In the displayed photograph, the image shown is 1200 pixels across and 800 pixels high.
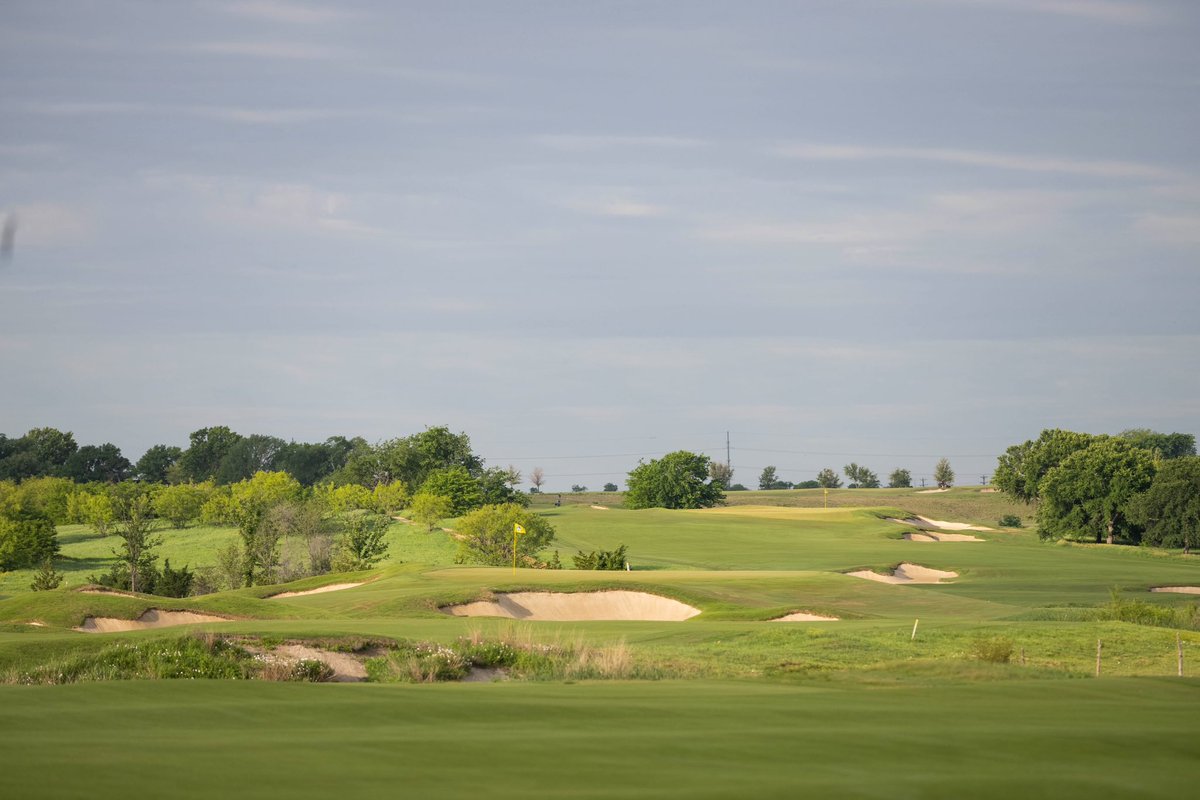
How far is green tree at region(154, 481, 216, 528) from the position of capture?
8962 cm

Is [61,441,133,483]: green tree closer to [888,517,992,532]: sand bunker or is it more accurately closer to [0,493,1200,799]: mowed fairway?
[888,517,992,532]: sand bunker

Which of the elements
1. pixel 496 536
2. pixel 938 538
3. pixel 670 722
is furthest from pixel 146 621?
pixel 938 538

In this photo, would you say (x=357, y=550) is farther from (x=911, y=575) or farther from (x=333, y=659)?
(x=333, y=659)

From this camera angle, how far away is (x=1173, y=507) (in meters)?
81.2

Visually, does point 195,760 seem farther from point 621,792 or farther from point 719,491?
point 719,491

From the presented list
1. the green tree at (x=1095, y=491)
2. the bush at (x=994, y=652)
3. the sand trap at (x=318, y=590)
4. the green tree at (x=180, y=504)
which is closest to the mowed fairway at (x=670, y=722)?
the bush at (x=994, y=652)

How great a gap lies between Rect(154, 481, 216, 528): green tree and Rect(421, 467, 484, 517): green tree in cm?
1779

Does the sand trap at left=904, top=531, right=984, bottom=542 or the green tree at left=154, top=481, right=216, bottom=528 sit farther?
the green tree at left=154, top=481, right=216, bottom=528

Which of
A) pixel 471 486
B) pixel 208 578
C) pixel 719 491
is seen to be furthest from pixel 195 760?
pixel 719 491

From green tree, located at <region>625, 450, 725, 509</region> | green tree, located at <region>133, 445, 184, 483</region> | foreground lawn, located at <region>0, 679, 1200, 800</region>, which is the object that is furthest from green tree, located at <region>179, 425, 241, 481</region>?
foreground lawn, located at <region>0, 679, 1200, 800</region>

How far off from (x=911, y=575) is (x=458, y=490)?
41.0 meters

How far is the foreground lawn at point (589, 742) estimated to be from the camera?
8734 millimetres

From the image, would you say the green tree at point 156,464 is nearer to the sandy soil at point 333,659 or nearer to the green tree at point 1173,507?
the green tree at point 1173,507

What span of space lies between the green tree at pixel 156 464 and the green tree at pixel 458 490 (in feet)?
304
